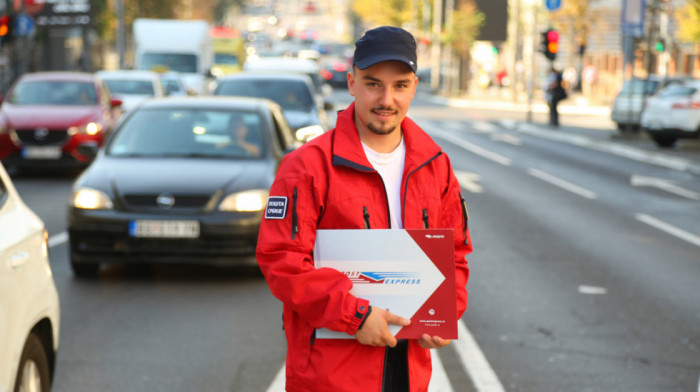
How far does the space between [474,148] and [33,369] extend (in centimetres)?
2199

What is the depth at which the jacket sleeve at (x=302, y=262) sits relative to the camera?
10.0 feet

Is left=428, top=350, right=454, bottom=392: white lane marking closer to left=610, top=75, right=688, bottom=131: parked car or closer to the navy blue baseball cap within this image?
the navy blue baseball cap

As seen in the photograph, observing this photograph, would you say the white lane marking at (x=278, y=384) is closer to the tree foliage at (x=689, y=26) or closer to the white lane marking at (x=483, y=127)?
the white lane marking at (x=483, y=127)

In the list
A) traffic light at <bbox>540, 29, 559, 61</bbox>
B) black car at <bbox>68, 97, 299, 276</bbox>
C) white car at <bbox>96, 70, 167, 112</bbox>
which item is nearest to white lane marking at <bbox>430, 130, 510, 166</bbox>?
traffic light at <bbox>540, 29, 559, 61</bbox>

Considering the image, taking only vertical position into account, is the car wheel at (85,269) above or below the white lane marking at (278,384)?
below

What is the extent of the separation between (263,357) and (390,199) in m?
3.39

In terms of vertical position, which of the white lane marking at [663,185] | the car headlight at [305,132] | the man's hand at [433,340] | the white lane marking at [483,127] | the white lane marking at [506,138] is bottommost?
the white lane marking at [483,127]

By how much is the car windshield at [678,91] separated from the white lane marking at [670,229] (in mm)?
13151

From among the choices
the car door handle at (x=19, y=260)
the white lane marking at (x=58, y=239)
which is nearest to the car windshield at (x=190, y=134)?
the white lane marking at (x=58, y=239)

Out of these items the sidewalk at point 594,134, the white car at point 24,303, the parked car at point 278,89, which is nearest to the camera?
the white car at point 24,303

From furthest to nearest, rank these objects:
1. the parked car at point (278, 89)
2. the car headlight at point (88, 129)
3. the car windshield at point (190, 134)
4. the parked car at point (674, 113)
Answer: the parked car at point (674, 113)
the car headlight at point (88, 129)
the parked car at point (278, 89)
the car windshield at point (190, 134)

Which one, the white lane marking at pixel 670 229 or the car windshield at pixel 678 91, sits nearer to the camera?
the white lane marking at pixel 670 229

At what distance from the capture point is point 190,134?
31.7 ft

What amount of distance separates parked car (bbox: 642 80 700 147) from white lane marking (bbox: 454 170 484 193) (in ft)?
26.7
